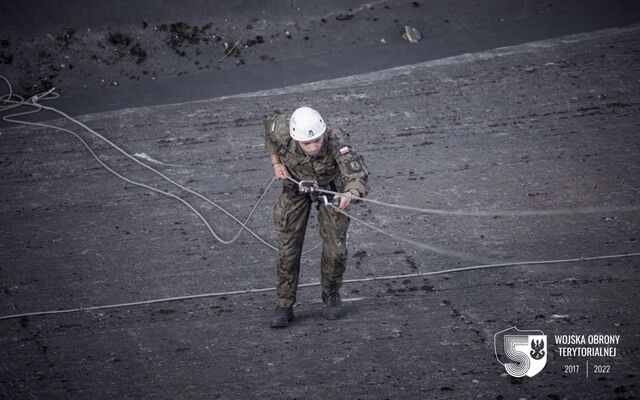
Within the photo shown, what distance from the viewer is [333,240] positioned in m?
5.87

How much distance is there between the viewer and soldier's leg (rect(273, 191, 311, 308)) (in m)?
5.90

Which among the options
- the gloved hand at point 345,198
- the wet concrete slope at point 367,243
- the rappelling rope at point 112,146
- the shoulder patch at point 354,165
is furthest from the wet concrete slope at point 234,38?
the gloved hand at point 345,198

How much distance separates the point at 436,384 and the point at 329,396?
72cm

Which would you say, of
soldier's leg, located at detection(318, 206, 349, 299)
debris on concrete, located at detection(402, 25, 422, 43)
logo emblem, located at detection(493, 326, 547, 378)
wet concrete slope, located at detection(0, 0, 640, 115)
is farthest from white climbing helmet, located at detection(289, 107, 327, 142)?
debris on concrete, located at detection(402, 25, 422, 43)

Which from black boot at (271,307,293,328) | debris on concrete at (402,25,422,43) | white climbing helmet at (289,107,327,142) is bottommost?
black boot at (271,307,293,328)

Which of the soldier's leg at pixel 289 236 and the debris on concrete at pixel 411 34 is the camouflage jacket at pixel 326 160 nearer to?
the soldier's leg at pixel 289 236

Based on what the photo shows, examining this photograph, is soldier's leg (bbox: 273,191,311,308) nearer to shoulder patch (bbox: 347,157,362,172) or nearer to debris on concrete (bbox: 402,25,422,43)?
shoulder patch (bbox: 347,157,362,172)

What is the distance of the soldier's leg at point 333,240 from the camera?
583cm

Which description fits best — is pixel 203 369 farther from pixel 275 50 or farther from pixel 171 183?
pixel 275 50

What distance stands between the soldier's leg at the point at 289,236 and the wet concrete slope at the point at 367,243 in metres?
0.31

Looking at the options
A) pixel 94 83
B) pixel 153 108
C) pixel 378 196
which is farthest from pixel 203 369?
pixel 94 83

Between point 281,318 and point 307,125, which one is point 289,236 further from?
point 307,125

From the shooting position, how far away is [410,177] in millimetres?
8273

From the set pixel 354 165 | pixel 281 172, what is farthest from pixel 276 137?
pixel 354 165
